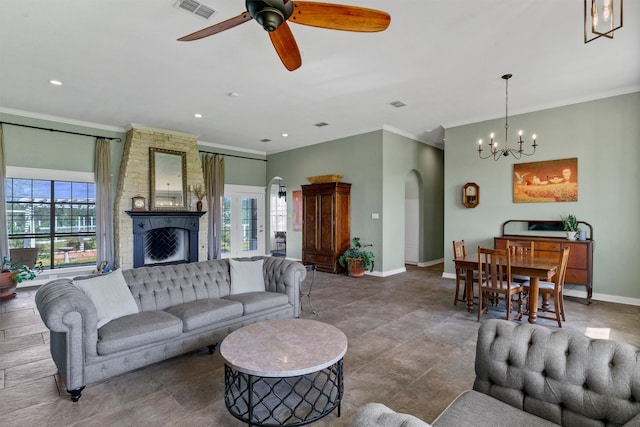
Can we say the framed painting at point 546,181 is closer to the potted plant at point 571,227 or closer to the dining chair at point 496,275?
the potted plant at point 571,227

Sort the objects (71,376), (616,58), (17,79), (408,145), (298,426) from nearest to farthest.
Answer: (298,426)
(71,376)
(616,58)
(17,79)
(408,145)

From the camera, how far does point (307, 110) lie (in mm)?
5992

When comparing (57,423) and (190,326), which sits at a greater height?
(190,326)

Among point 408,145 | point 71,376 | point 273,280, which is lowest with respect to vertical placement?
point 71,376

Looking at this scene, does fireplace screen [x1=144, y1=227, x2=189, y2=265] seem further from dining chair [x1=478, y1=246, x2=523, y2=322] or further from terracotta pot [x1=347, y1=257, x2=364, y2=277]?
dining chair [x1=478, y1=246, x2=523, y2=322]

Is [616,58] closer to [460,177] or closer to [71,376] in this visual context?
[460,177]

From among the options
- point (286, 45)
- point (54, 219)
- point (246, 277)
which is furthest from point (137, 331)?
point (54, 219)

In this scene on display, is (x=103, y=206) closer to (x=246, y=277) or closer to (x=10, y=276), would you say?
(x=10, y=276)

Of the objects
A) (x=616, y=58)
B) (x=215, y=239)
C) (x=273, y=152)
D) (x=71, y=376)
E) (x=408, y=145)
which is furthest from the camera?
(x=273, y=152)

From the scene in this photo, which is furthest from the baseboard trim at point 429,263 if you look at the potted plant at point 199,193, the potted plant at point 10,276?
the potted plant at point 10,276

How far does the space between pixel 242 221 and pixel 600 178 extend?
7.81m

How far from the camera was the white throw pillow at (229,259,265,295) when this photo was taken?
393cm

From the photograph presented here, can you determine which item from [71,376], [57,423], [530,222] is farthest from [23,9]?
[530,222]

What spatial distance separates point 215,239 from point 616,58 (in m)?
7.98
